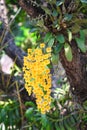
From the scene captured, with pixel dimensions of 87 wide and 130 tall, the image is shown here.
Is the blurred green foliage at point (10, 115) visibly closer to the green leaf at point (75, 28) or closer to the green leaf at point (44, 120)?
the green leaf at point (44, 120)

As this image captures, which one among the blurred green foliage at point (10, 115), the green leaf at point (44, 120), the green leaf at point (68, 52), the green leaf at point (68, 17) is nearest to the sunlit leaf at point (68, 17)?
the green leaf at point (68, 17)

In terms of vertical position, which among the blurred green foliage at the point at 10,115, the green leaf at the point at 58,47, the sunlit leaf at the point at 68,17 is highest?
the sunlit leaf at the point at 68,17

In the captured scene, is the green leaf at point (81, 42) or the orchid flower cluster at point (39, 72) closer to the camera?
the green leaf at point (81, 42)

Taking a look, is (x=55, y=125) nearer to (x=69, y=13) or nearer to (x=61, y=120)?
(x=61, y=120)

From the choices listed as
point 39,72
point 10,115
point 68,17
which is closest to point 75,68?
point 39,72

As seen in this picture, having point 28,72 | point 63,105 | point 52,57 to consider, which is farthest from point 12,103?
point 52,57

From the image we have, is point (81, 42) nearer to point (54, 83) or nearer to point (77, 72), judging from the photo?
point (77, 72)
